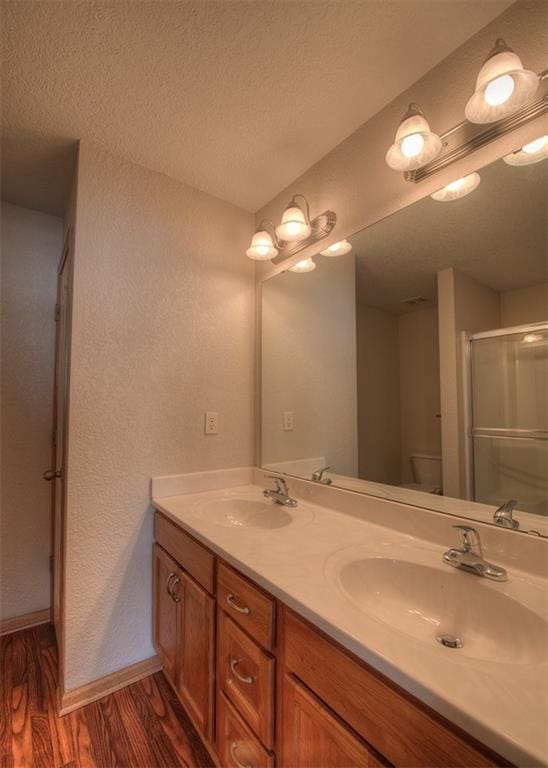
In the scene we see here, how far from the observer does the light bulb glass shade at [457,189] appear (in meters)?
1.02

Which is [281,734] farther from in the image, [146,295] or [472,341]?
[146,295]

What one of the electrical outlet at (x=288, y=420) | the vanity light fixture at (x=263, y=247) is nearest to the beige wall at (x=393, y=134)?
the vanity light fixture at (x=263, y=247)

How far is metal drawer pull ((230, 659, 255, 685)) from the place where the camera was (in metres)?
0.90

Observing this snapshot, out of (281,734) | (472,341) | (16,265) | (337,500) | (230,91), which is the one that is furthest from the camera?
(16,265)

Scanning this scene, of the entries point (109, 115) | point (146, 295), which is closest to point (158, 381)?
point (146, 295)

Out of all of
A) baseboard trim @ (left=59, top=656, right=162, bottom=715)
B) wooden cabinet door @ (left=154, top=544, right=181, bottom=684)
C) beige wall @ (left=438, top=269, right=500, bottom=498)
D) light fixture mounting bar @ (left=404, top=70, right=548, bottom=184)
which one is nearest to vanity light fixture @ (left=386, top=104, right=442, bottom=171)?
light fixture mounting bar @ (left=404, top=70, right=548, bottom=184)

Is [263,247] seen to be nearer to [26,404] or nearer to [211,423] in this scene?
[211,423]

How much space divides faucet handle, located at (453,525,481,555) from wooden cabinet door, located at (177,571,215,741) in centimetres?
77

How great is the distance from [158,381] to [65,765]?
137 cm

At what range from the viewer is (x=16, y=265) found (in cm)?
190

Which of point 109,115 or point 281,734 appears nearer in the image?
point 281,734

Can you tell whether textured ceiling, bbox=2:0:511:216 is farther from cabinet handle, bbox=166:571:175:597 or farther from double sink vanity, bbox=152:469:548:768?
cabinet handle, bbox=166:571:175:597

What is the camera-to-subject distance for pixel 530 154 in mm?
905

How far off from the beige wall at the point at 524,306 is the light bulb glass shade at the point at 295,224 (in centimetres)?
86
